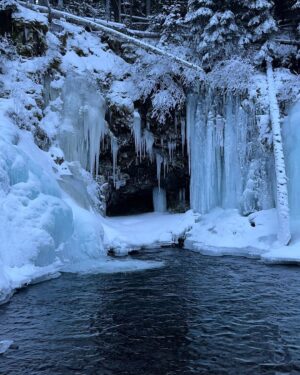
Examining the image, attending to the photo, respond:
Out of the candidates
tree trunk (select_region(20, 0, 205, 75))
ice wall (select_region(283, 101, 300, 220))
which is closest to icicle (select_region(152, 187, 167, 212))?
tree trunk (select_region(20, 0, 205, 75))

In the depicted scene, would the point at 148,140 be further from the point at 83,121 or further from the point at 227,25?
the point at 227,25

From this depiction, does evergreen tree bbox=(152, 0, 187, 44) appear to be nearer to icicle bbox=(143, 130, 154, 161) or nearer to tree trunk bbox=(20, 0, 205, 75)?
tree trunk bbox=(20, 0, 205, 75)

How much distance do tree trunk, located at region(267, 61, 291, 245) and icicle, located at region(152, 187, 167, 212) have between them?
701 centimetres

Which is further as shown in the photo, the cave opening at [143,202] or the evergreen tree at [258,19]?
the cave opening at [143,202]

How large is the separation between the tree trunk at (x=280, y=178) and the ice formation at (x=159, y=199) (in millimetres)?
7009

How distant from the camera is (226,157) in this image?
16922 millimetres

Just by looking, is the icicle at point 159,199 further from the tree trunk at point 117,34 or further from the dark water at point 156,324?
the dark water at point 156,324

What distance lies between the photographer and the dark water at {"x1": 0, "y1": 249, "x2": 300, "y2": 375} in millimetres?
5930

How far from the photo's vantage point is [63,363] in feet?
19.6

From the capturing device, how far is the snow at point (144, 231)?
1511cm

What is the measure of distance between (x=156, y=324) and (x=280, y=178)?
8.48 meters

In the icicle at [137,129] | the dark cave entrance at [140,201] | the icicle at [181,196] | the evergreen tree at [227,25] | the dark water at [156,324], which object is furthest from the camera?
the icicle at [181,196]

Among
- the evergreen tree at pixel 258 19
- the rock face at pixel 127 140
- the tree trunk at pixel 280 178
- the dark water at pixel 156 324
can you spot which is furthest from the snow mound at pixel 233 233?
the evergreen tree at pixel 258 19

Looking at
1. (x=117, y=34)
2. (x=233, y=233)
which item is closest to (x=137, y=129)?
(x=117, y=34)
